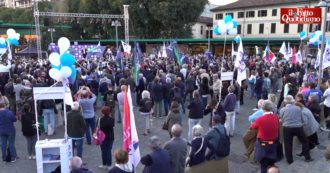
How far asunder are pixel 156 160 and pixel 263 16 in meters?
52.1

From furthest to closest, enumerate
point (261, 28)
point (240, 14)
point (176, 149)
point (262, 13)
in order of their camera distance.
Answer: point (240, 14) < point (261, 28) < point (262, 13) < point (176, 149)

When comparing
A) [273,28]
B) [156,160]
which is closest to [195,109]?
[156,160]

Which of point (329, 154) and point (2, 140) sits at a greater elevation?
point (329, 154)

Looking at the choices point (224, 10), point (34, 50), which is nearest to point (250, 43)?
point (224, 10)

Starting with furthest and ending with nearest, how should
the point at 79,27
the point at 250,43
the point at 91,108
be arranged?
1. the point at 79,27
2. the point at 250,43
3. the point at 91,108

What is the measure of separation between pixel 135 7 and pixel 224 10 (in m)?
21.1

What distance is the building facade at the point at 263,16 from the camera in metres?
49.1

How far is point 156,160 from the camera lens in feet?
17.4

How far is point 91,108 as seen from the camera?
9391mm

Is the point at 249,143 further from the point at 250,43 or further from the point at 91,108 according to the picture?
the point at 250,43

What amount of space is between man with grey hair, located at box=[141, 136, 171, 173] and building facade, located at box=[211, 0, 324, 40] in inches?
1845

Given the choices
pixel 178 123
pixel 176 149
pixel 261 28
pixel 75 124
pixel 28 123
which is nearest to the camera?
pixel 176 149

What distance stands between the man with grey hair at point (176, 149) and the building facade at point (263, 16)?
151 ft

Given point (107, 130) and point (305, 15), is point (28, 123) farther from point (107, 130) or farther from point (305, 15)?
point (305, 15)
